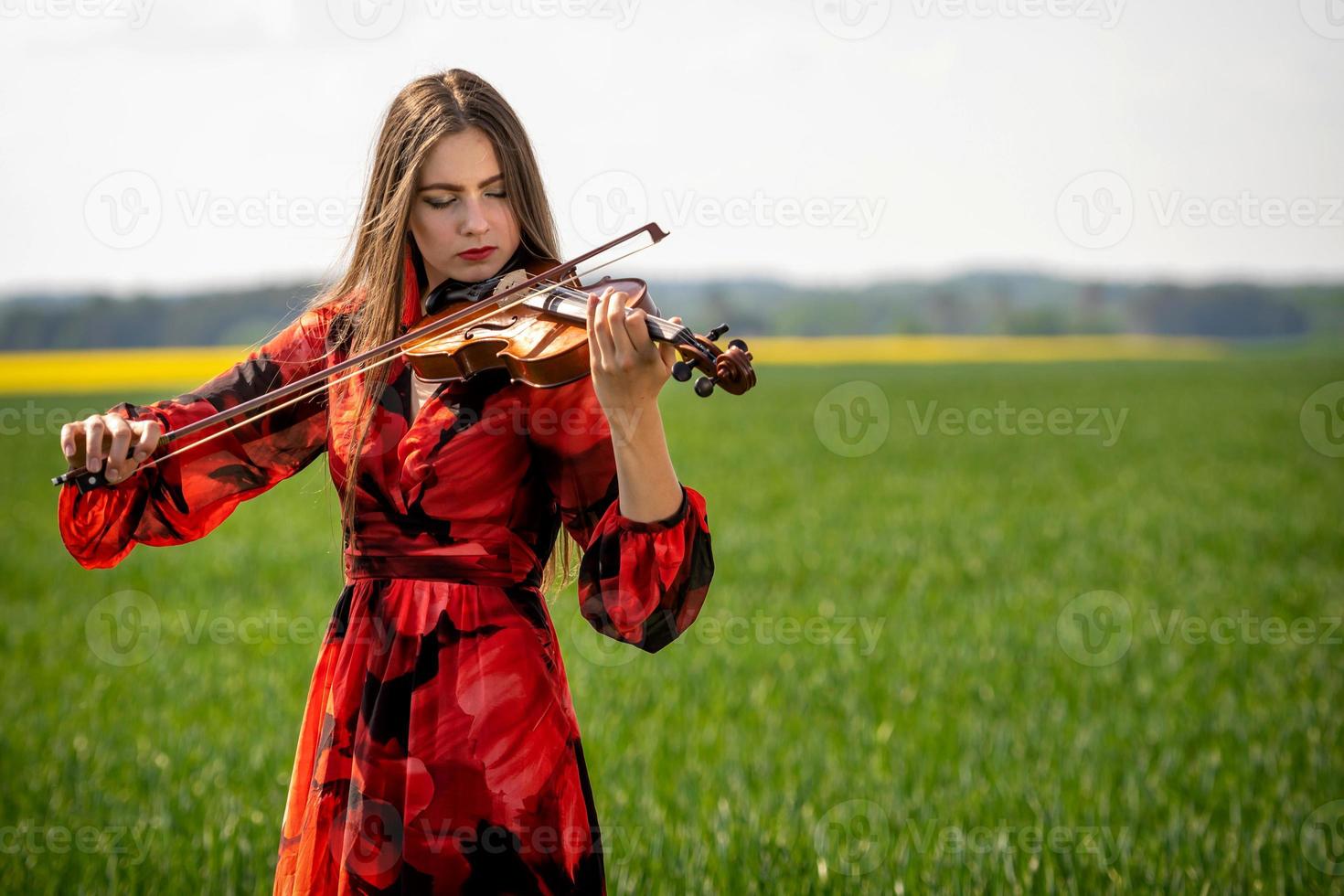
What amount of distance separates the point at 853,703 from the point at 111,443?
18.1 feet

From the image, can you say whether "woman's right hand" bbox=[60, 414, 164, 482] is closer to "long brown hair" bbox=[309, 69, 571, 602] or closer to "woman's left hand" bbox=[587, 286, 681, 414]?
"long brown hair" bbox=[309, 69, 571, 602]

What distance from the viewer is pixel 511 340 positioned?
2426 millimetres

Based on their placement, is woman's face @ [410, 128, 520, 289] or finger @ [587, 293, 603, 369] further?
woman's face @ [410, 128, 520, 289]

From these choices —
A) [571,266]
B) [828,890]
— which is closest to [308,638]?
[828,890]

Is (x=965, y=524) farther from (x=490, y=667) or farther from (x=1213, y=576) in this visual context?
(x=490, y=667)

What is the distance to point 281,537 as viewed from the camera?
1402cm

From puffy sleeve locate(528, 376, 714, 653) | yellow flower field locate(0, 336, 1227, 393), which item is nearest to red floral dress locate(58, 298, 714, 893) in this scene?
puffy sleeve locate(528, 376, 714, 653)

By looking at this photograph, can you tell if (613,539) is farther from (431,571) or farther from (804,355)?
(804,355)

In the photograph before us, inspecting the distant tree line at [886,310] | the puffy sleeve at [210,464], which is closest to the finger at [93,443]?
the puffy sleeve at [210,464]

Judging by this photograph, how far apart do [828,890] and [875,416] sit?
28.3 metres

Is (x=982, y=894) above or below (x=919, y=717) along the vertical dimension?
below

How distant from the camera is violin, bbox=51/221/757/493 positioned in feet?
7.44

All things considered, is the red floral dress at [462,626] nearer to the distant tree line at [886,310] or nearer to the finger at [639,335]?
the finger at [639,335]

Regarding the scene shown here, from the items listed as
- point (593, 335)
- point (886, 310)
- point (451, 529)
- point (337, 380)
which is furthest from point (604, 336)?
point (886, 310)
